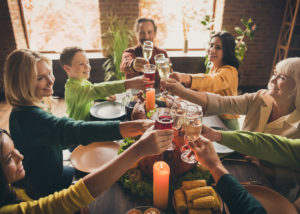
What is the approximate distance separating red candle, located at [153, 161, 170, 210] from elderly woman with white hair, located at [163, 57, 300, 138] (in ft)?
2.71

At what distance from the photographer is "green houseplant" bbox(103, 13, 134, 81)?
3.87m

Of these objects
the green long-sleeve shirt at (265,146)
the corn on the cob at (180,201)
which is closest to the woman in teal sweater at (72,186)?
the corn on the cob at (180,201)

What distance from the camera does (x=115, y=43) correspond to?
3.87 meters

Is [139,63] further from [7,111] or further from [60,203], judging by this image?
[7,111]

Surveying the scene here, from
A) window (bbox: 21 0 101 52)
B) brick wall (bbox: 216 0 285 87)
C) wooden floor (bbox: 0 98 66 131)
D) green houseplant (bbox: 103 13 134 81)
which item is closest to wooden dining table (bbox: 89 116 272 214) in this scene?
wooden floor (bbox: 0 98 66 131)

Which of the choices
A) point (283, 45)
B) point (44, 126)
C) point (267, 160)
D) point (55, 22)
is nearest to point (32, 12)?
point (55, 22)

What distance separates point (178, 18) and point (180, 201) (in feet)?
13.4

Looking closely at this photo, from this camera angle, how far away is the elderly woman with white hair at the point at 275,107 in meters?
1.22

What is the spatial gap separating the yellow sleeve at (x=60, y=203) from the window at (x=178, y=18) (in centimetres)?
396

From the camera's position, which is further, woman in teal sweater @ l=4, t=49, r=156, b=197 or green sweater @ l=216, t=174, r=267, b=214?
woman in teal sweater @ l=4, t=49, r=156, b=197

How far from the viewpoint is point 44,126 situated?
121 centimetres

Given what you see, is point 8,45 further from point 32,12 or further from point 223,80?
point 223,80

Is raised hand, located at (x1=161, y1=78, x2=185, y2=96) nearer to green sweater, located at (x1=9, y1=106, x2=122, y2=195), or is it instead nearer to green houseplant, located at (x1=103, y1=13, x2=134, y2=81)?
green sweater, located at (x1=9, y1=106, x2=122, y2=195)

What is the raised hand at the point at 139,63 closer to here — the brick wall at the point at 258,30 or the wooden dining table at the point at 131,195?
the wooden dining table at the point at 131,195
